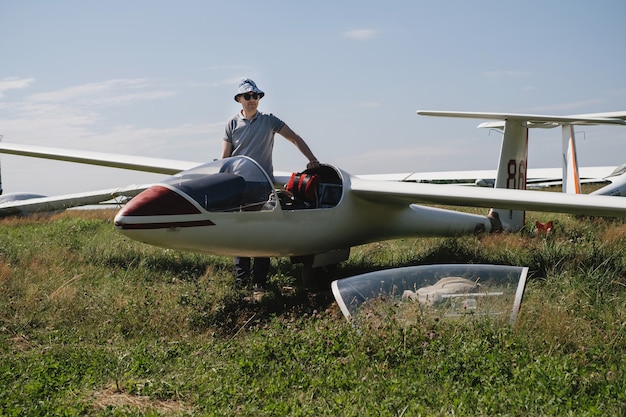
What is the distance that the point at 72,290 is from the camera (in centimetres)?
817

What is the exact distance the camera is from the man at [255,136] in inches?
333

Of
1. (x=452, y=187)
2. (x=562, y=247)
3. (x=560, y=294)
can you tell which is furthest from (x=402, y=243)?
(x=560, y=294)

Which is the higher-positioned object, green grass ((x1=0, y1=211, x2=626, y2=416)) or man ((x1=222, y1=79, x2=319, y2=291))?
man ((x1=222, y1=79, x2=319, y2=291))

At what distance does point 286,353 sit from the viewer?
18.1 ft

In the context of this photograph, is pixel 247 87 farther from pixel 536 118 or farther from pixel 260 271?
pixel 536 118

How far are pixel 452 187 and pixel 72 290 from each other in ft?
17.4

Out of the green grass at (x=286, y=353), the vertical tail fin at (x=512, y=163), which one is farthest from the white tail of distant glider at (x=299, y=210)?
the vertical tail fin at (x=512, y=163)

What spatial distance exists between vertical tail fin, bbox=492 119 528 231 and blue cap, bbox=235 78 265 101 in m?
5.19

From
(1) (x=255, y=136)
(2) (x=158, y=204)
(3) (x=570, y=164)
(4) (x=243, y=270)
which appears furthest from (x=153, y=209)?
(3) (x=570, y=164)

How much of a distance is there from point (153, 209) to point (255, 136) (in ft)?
7.30

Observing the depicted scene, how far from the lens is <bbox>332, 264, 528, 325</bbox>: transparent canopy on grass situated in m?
5.86

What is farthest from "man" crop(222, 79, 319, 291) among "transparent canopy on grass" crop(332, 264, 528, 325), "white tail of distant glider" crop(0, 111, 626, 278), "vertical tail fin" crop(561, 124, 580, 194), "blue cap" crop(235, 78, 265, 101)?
"vertical tail fin" crop(561, 124, 580, 194)

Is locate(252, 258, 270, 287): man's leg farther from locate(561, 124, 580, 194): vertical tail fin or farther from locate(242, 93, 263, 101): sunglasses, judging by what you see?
locate(561, 124, 580, 194): vertical tail fin

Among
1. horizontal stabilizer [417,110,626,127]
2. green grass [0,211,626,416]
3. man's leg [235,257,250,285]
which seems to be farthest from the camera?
horizontal stabilizer [417,110,626,127]
